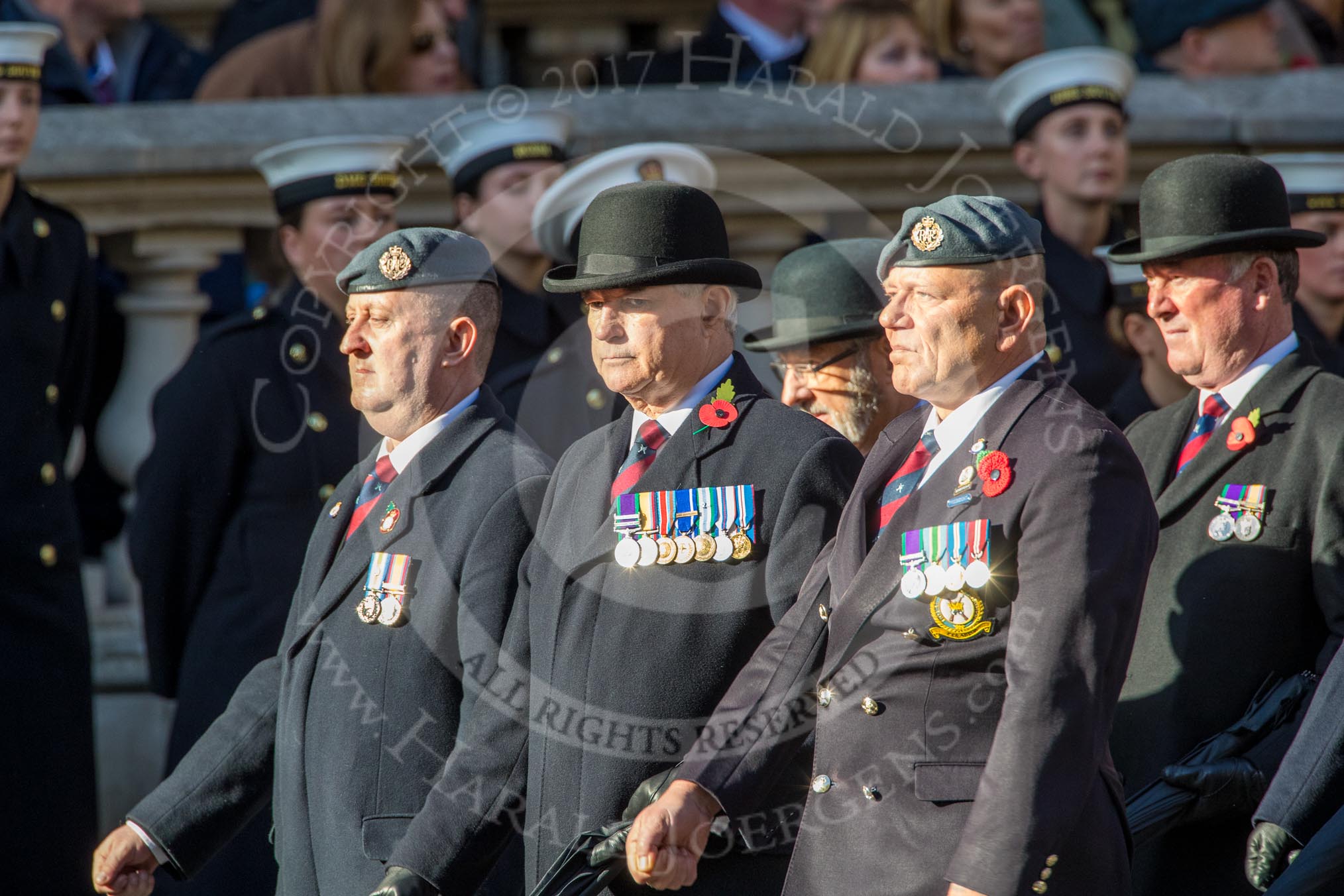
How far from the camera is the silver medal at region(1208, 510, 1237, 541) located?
4.12 meters

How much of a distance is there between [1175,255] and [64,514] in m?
3.14

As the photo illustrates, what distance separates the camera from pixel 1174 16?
7.39 metres

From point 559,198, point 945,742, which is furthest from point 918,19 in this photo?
point 945,742

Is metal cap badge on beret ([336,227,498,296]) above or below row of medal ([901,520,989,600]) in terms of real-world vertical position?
above

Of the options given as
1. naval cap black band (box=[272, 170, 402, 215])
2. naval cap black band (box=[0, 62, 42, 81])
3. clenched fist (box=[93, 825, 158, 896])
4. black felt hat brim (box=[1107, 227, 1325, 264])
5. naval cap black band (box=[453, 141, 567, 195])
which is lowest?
clenched fist (box=[93, 825, 158, 896])

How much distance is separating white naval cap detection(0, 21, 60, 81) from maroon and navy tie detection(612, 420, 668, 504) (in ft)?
8.37

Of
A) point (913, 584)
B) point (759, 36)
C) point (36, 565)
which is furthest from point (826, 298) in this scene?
point (759, 36)

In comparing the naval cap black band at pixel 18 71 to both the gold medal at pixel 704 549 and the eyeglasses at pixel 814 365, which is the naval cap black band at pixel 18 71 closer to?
the eyeglasses at pixel 814 365

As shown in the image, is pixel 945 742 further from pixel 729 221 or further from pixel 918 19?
pixel 918 19

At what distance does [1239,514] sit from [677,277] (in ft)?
4.08

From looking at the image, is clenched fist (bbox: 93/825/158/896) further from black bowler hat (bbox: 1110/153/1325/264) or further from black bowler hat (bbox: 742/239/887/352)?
black bowler hat (bbox: 1110/153/1325/264)

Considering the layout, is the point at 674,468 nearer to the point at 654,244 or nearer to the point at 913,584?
the point at 654,244

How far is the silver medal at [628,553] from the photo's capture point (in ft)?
12.6

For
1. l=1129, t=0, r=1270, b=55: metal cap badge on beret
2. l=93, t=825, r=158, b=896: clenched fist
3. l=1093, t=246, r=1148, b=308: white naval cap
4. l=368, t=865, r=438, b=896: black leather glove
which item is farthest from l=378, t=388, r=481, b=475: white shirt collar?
l=1129, t=0, r=1270, b=55: metal cap badge on beret
